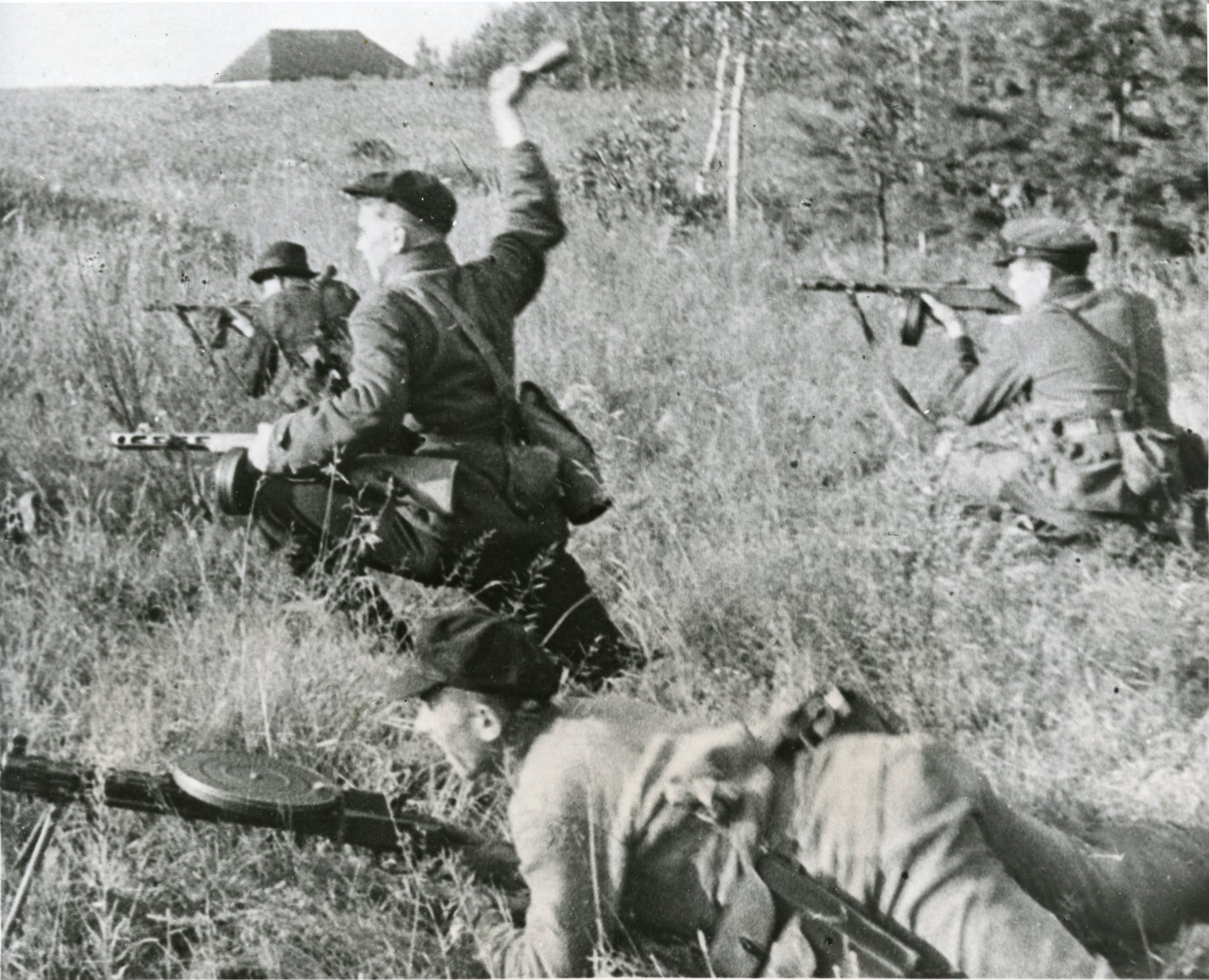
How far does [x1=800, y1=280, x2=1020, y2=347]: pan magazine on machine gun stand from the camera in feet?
13.5

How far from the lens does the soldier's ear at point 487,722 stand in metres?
3.29

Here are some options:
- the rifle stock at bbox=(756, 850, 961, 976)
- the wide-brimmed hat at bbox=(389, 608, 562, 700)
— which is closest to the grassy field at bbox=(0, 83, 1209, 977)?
the wide-brimmed hat at bbox=(389, 608, 562, 700)

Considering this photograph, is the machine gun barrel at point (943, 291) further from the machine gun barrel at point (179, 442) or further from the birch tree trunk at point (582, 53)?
the machine gun barrel at point (179, 442)

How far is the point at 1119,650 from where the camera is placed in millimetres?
3896

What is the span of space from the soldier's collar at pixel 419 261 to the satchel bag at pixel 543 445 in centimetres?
10

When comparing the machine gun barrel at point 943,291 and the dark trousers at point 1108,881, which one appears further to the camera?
the machine gun barrel at point 943,291

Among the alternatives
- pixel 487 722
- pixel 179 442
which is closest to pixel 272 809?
pixel 487 722

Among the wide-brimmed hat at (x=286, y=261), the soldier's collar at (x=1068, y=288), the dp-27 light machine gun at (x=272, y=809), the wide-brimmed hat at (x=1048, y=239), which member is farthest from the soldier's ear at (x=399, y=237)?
the soldier's collar at (x=1068, y=288)

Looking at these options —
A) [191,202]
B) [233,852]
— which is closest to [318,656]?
[233,852]

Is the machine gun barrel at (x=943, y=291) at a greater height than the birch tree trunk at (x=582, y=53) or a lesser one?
lesser

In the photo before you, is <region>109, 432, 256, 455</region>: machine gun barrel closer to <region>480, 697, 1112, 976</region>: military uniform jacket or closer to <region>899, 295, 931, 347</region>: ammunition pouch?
<region>480, 697, 1112, 976</region>: military uniform jacket

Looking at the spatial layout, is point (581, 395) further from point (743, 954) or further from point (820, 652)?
point (743, 954)

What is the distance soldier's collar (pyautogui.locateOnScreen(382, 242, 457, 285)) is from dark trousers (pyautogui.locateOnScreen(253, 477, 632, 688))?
69 cm

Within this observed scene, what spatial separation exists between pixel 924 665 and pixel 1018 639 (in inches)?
12.1
